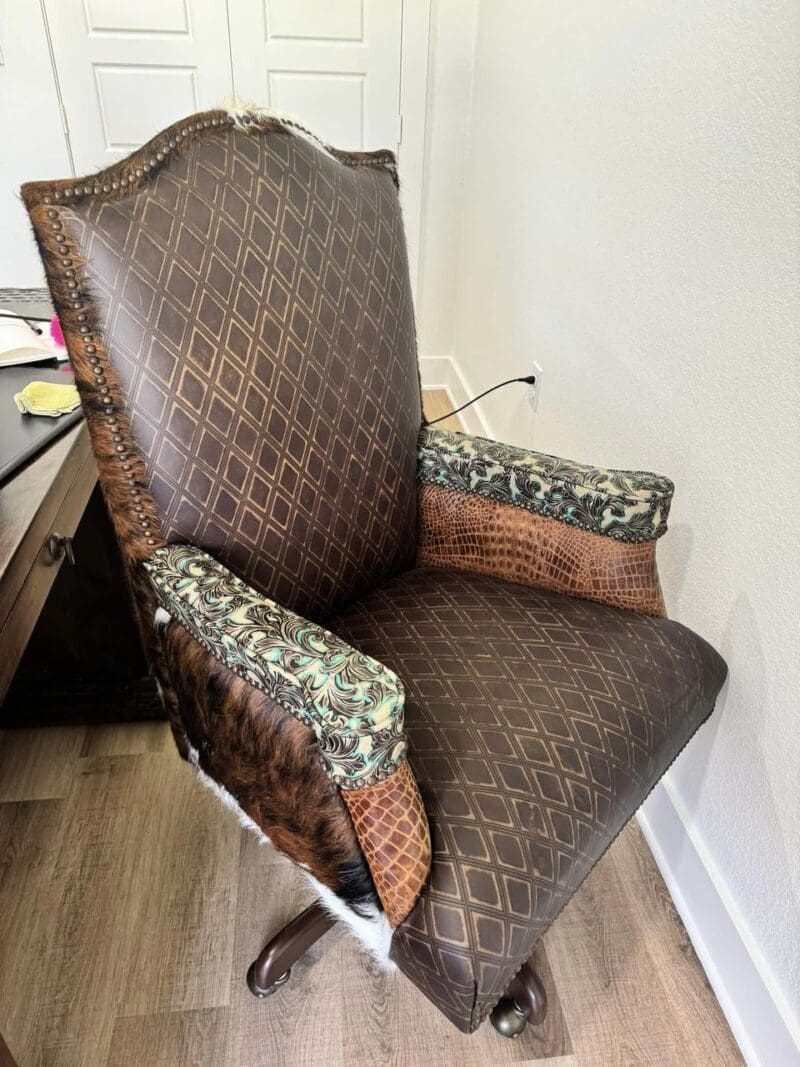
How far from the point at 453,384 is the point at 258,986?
6.79 ft

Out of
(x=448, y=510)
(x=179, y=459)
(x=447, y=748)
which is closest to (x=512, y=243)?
(x=448, y=510)

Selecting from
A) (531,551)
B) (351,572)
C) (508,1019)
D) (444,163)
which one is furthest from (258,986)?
(444,163)

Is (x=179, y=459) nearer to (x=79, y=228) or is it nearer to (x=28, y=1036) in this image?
(x=79, y=228)

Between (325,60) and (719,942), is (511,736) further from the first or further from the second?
(325,60)

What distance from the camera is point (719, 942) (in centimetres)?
104

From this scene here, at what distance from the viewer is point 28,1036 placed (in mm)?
966

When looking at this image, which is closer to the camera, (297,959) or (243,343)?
(243,343)

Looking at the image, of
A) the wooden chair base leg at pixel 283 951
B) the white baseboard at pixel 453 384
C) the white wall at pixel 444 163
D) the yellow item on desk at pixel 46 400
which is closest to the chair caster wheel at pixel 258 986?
the wooden chair base leg at pixel 283 951

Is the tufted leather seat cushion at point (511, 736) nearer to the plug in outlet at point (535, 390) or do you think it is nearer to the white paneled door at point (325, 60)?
the plug in outlet at point (535, 390)

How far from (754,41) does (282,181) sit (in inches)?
25.1

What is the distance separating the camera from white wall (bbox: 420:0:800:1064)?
0.90 metres

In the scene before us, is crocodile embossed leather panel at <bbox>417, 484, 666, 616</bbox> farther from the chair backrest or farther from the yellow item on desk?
the yellow item on desk

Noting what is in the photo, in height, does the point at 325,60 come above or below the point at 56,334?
above

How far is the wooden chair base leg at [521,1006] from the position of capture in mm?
980
